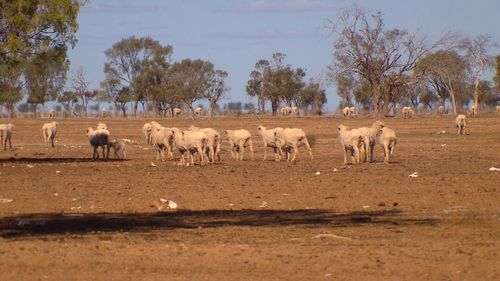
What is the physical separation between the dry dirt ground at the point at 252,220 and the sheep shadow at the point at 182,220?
27 millimetres

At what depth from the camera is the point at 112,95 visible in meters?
125

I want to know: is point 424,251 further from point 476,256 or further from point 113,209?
point 113,209

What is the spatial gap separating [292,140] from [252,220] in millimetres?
16689

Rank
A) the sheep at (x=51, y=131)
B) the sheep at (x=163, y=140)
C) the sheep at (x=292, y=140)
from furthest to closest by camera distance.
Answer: the sheep at (x=51, y=131), the sheep at (x=163, y=140), the sheep at (x=292, y=140)

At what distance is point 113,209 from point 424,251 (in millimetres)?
7936

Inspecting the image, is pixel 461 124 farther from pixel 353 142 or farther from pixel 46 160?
pixel 46 160

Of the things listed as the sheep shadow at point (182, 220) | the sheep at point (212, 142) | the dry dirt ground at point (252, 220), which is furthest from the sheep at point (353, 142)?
the sheep shadow at point (182, 220)

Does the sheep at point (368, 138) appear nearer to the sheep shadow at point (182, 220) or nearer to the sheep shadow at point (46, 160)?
the sheep shadow at point (46, 160)

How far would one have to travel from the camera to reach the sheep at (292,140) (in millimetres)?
34062

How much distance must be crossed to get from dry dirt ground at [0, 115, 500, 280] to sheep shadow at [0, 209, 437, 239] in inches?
1.1

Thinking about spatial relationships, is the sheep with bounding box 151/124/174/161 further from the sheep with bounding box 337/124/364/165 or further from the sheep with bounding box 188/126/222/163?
the sheep with bounding box 337/124/364/165

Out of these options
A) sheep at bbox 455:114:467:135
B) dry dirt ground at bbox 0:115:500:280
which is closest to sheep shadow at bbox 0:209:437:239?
dry dirt ground at bbox 0:115:500:280

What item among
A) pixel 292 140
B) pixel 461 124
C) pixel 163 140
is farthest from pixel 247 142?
pixel 461 124

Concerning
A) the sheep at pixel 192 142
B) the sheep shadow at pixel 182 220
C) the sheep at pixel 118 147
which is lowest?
the sheep shadow at pixel 182 220
